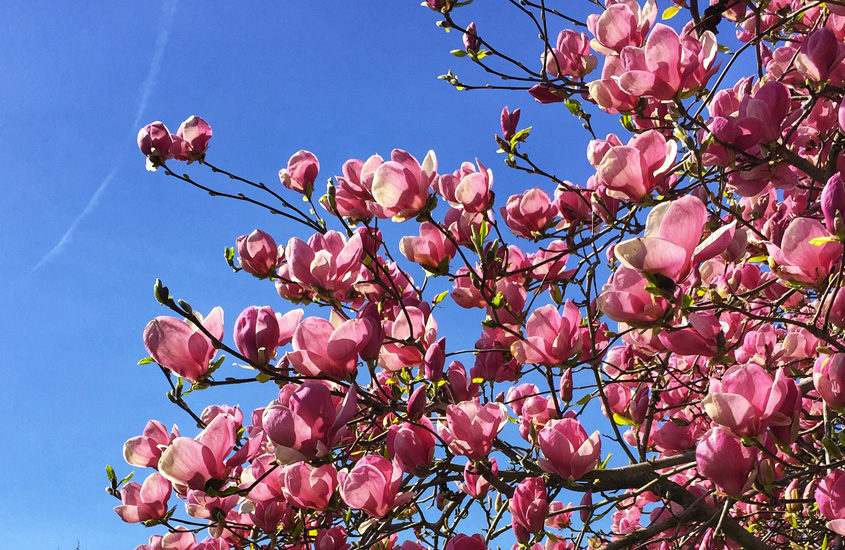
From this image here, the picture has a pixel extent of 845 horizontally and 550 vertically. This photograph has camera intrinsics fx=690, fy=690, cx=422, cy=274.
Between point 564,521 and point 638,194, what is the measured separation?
1.58 metres

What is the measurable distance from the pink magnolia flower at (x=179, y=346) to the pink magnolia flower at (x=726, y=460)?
1065mm

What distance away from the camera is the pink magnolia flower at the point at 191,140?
2660mm

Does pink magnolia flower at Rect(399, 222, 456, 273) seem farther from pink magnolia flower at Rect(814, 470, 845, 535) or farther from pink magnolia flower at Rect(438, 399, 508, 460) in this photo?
pink magnolia flower at Rect(814, 470, 845, 535)

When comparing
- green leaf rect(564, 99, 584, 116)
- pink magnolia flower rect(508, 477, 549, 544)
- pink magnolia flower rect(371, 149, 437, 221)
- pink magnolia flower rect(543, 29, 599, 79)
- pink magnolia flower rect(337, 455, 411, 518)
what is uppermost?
pink magnolia flower rect(543, 29, 599, 79)

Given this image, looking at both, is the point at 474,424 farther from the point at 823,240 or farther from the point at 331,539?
the point at 823,240

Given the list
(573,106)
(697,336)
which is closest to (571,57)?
(573,106)

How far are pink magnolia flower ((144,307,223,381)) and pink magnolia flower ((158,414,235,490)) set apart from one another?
0.13 metres

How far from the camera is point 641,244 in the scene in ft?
3.92

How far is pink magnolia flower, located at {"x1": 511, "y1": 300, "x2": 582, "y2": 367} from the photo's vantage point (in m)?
1.64

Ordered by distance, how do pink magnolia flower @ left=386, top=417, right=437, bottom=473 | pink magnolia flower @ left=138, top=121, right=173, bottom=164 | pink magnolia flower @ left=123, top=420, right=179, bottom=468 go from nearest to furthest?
pink magnolia flower @ left=386, top=417, right=437, bottom=473 < pink magnolia flower @ left=123, top=420, right=179, bottom=468 < pink magnolia flower @ left=138, top=121, right=173, bottom=164

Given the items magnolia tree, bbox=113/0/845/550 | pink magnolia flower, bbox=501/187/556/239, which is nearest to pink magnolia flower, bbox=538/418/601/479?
magnolia tree, bbox=113/0/845/550

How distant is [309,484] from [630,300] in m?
0.84

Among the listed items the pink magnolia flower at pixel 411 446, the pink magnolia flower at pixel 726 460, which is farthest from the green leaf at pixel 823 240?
the pink magnolia flower at pixel 411 446

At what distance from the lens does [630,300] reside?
1.30 m
